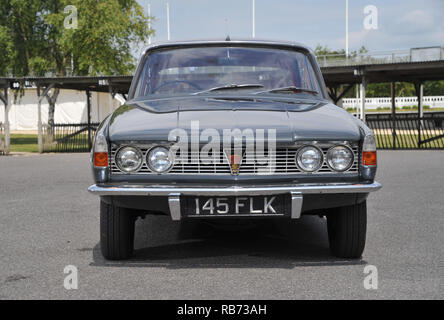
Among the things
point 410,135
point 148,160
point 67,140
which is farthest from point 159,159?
point 410,135

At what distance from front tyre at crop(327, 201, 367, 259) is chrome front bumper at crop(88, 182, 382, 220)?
37cm

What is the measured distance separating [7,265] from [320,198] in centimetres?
243

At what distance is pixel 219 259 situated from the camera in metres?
4.49

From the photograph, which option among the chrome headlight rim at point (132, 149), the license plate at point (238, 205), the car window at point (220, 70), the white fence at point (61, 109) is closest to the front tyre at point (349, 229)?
the license plate at point (238, 205)

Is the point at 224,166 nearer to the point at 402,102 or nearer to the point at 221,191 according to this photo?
the point at 221,191

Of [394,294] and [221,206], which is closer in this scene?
[394,294]

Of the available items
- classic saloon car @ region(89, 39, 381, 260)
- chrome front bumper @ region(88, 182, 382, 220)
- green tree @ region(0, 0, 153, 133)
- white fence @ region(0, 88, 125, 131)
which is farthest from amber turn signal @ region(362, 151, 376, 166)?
white fence @ region(0, 88, 125, 131)

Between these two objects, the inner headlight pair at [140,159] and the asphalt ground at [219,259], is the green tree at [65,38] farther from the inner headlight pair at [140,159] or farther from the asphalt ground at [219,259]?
the inner headlight pair at [140,159]

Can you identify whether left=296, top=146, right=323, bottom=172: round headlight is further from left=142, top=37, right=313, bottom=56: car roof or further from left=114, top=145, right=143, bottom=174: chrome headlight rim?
left=142, top=37, right=313, bottom=56: car roof

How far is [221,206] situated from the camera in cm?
393

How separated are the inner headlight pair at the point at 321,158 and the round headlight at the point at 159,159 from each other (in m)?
0.87

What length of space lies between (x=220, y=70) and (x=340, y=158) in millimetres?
1631
